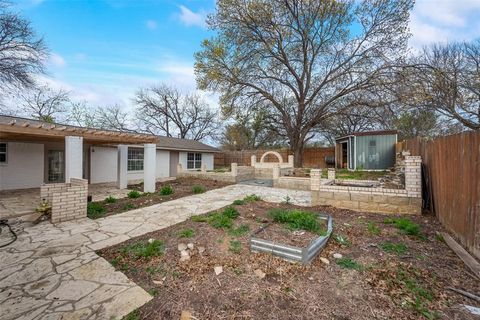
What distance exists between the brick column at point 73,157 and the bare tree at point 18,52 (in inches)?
333

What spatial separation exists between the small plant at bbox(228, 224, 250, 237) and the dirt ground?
0.09 meters

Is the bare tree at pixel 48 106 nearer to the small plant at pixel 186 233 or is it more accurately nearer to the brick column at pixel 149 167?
the brick column at pixel 149 167

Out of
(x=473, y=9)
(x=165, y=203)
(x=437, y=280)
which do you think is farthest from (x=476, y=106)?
(x=165, y=203)

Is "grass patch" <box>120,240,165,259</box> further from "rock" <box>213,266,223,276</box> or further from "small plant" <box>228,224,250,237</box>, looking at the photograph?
"small plant" <box>228,224,250,237</box>

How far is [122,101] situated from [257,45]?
18026 mm

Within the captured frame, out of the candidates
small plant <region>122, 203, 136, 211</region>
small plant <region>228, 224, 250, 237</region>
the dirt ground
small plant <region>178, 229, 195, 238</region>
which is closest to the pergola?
small plant <region>122, 203, 136, 211</region>

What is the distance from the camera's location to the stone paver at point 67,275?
6.47ft

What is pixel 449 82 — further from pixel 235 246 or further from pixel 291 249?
pixel 235 246

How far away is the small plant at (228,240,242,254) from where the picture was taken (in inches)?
121

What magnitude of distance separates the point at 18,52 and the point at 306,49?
15.8m

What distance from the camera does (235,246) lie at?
321 centimetres

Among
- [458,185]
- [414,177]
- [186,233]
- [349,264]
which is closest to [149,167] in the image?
[186,233]

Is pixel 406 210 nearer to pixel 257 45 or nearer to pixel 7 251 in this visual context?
pixel 7 251

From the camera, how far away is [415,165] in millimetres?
5035
